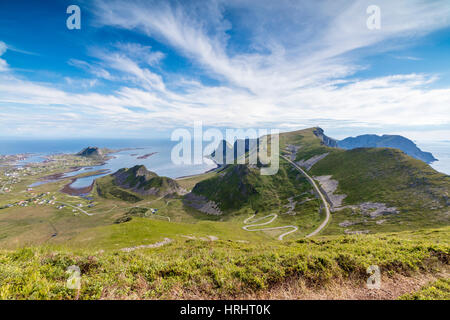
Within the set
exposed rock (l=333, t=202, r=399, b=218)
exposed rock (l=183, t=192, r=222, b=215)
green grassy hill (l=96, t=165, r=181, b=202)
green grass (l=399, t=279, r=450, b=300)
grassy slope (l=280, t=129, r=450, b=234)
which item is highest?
green grass (l=399, t=279, r=450, b=300)

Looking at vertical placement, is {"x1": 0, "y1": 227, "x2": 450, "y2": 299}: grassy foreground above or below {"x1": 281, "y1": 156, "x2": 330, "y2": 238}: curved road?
above

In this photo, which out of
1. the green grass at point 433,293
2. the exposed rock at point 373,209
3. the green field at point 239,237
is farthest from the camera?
the exposed rock at point 373,209

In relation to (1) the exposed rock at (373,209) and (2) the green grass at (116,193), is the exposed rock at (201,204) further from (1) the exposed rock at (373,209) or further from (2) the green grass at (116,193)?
(1) the exposed rock at (373,209)

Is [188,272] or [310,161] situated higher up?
[188,272]

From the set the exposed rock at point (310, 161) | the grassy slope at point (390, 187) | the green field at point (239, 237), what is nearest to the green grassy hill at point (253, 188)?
the green field at point (239, 237)

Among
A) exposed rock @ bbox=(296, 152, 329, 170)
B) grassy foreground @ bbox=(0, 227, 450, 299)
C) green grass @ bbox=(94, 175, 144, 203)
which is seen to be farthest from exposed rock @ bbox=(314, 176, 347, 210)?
green grass @ bbox=(94, 175, 144, 203)

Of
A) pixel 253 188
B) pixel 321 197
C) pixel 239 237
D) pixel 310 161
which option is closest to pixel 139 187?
pixel 253 188

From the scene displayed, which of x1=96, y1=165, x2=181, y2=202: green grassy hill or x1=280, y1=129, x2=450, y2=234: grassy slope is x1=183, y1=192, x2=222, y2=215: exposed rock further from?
x1=280, y1=129, x2=450, y2=234: grassy slope

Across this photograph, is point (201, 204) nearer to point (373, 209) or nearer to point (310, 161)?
point (373, 209)

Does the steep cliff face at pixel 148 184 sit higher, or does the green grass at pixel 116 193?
the steep cliff face at pixel 148 184

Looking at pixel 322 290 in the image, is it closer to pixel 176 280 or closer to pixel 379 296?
pixel 379 296
